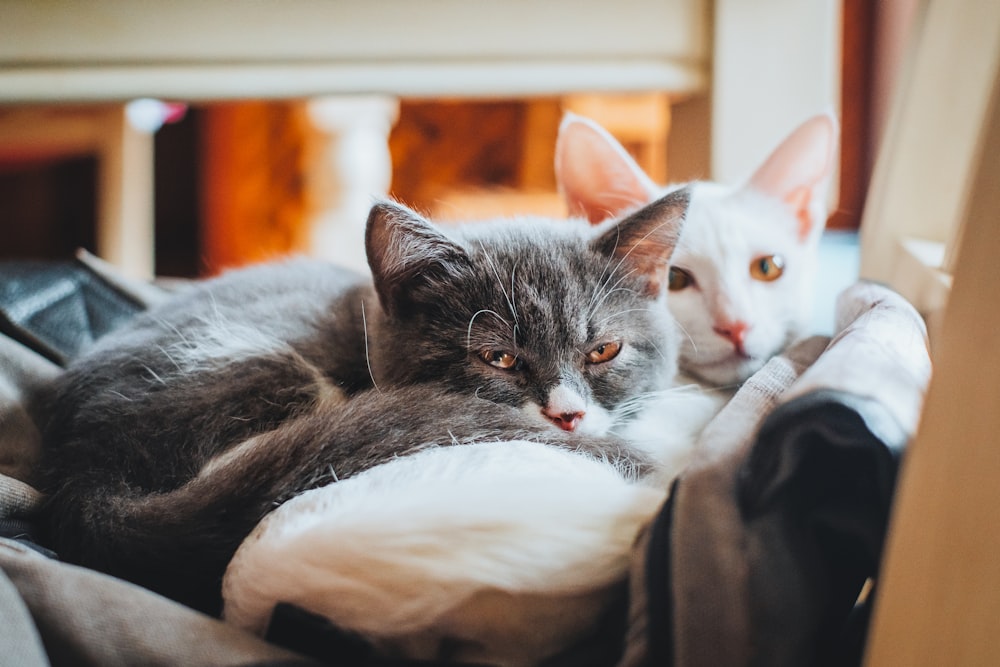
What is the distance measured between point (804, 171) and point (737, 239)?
18cm

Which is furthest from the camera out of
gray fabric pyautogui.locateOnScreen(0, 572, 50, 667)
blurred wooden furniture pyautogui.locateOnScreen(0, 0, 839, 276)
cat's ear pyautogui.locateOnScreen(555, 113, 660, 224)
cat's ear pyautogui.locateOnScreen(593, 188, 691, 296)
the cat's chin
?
blurred wooden furniture pyautogui.locateOnScreen(0, 0, 839, 276)

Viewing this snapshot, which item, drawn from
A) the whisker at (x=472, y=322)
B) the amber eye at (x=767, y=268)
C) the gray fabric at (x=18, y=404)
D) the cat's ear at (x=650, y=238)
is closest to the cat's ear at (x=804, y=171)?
the amber eye at (x=767, y=268)

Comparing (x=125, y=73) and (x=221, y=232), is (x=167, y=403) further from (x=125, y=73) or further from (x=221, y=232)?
(x=221, y=232)

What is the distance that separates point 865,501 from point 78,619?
57cm

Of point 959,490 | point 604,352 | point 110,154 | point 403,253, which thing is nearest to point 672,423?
point 604,352

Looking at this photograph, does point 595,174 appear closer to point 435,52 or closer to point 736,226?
point 736,226

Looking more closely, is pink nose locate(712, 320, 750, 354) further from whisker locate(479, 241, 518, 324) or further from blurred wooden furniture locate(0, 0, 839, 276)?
blurred wooden furniture locate(0, 0, 839, 276)

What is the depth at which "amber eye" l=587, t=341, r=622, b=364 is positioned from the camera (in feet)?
3.01

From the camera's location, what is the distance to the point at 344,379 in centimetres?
95

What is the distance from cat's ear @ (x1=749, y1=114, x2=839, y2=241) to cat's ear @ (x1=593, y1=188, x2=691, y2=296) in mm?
245

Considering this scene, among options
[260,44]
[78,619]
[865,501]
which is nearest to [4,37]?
[260,44]

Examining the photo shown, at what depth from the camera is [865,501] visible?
0.53 metres

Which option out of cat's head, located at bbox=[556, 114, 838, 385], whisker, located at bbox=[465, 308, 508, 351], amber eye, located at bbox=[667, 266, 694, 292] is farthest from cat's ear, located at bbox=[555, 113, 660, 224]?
whisker, located at bbox=[465, 308, 508, 351]

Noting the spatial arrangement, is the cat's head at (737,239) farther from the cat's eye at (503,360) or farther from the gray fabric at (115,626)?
the gray fabric at (115,626)
